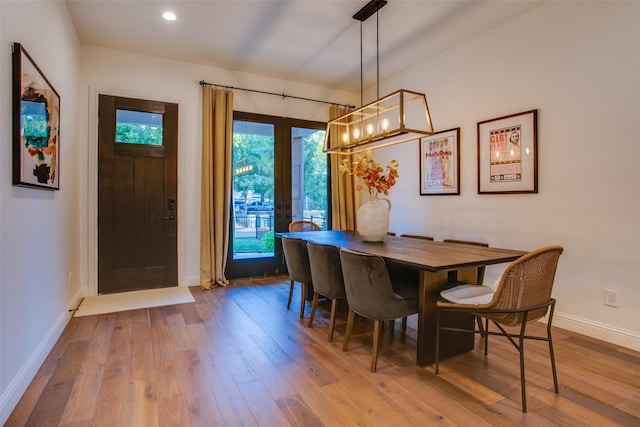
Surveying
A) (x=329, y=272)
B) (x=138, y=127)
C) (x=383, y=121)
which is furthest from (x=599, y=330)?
(x=138, y=127)

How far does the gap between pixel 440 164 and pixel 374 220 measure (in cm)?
172

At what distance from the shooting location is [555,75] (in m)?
3.06

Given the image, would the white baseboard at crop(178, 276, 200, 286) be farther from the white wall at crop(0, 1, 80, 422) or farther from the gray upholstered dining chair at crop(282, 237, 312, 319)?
the gray upholstered dining chair at crop(282, 237, 312, 319)

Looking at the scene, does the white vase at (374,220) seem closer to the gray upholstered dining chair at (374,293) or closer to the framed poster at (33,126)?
the gray upholstered dining chair at (374,293)

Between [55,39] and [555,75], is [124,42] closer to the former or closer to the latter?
[55,39]

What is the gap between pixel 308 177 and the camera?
532 centimetres

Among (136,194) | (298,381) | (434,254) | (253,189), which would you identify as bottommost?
(298,381)

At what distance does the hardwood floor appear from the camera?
176 cm

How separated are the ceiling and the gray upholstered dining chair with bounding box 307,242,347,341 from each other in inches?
86.8

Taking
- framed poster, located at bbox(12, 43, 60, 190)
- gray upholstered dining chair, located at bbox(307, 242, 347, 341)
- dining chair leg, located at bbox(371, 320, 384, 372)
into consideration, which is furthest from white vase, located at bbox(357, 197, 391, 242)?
framed poster, located at bbox(12, 43, 60, 190)

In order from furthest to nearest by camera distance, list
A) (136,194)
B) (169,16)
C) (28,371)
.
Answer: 1. (136,194)
2. (169,16)
3. (28,371)

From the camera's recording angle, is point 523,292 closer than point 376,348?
Yes

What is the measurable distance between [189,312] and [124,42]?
309 cm

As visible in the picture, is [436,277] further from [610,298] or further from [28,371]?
[28,371]
